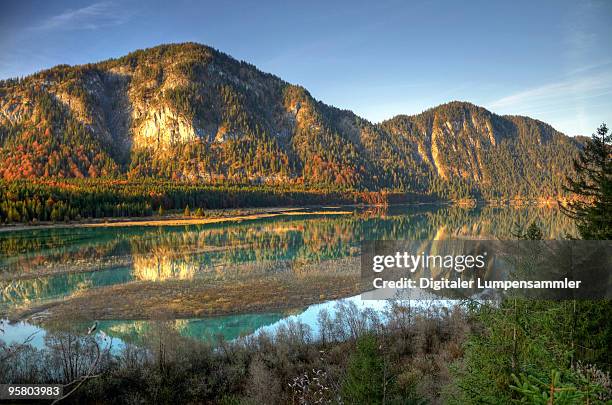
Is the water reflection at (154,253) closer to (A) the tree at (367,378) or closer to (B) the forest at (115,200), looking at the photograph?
(B) the forest at (115,200)

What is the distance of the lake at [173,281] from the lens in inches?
813

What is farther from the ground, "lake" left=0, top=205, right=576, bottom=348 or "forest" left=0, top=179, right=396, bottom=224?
"forest" left=0, top=179, right=396, bottom=224

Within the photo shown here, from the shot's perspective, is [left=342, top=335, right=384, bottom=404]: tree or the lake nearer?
[left=342, top=335, right=384, bottom=404]: tree

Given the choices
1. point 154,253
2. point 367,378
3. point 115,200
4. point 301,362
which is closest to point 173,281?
point 154,253

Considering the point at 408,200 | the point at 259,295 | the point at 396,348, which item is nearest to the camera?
the point at 396,348

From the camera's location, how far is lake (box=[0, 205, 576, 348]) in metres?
20.6

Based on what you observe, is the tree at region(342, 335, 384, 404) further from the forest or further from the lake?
the forest

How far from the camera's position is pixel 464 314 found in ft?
61.7

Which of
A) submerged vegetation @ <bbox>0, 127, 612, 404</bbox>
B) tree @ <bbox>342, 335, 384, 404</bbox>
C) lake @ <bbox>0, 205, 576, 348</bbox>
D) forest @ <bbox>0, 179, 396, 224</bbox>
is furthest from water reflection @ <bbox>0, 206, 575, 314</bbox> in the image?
tree @ <bbox>342, 335, 384, 404</bbox>

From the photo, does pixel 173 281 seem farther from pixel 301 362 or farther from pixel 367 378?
pixel 367 378

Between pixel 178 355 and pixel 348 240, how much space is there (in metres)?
37.2

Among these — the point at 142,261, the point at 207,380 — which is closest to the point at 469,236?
the point at 142,261

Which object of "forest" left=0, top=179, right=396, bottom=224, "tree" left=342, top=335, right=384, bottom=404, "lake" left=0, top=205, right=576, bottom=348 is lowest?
"lake" left=0, top=205, right=576, bottom=348

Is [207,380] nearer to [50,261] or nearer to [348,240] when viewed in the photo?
[50,261]
